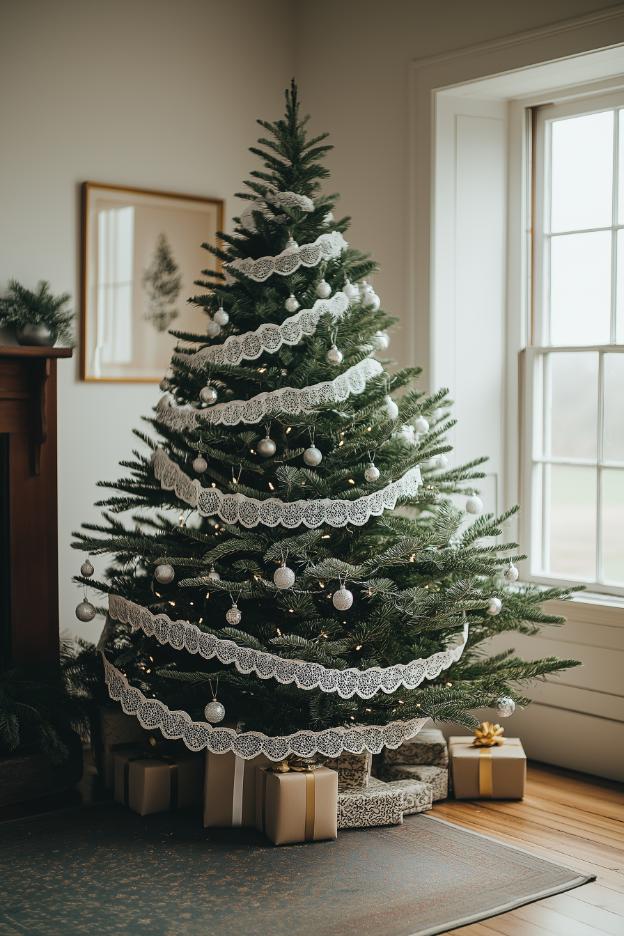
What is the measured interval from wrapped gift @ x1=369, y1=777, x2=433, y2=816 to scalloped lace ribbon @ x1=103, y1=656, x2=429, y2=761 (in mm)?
266

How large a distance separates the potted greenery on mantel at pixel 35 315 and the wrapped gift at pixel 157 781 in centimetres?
134

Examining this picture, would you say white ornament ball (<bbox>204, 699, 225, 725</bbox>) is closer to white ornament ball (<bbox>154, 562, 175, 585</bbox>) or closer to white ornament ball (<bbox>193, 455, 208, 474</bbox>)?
white ornament ball (<bbox>154, 562, 175, 585</bbox>)

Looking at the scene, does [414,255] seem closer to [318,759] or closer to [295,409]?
[295,409]

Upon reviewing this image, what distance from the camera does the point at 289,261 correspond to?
9.60 ft

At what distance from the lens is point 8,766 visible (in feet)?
10.1

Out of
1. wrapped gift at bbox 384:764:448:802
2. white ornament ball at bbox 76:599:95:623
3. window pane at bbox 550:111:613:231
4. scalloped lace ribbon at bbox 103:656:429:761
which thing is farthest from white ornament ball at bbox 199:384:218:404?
window pane at bbox 550:111:613:231

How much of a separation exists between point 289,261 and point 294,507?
0.67 m

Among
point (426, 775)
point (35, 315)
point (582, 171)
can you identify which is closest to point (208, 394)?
point (35, 315)

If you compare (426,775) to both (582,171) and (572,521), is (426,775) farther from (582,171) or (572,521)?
(582,171)

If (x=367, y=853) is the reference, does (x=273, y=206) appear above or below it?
above

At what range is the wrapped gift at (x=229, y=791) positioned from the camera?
2.90 meters

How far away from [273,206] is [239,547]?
0.97 metres

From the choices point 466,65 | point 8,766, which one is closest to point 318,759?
point 8,766

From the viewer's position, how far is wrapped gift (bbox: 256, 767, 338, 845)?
9.11 feet
